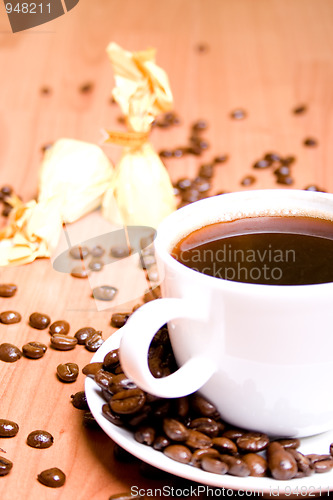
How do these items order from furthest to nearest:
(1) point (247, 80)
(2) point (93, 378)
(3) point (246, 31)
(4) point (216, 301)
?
1. (3) point (246, 31)
2. (1) point (247, 80)
3. (2) point (93, 378)
4. (4) point (216, 301)

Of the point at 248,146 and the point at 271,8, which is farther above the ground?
the point at 271,8

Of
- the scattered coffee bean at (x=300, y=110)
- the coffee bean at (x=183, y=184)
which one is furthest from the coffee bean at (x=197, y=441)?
the scattered coffee bean at (x=300, y=110)

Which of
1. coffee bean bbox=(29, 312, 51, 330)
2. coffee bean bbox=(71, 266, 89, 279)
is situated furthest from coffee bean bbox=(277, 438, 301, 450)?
coffee bean bbox=(71, 266, 89, 279)

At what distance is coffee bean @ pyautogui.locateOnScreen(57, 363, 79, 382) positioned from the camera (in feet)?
3.82

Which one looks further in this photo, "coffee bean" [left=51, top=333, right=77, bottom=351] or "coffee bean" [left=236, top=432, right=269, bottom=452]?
"coffee bean" [left=51, top=333, right=77, bottom=351]

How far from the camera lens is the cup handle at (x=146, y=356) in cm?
81

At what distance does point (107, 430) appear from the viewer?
89cm

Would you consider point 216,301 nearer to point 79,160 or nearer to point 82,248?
point 82,248

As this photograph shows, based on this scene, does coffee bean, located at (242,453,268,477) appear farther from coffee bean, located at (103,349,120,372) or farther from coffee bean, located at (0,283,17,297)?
coffee bean, located at (0,283,17,297)

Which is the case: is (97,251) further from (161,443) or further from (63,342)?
(161,443)

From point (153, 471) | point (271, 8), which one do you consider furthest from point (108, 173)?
point (271, 8)

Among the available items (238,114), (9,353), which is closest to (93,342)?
(9,353)

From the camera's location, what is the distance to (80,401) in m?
1.08

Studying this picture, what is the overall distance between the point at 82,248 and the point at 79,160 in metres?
0.31
